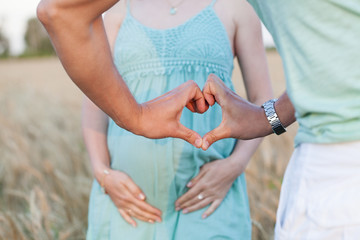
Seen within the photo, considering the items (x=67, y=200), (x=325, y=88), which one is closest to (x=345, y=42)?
(x=325, y=88)

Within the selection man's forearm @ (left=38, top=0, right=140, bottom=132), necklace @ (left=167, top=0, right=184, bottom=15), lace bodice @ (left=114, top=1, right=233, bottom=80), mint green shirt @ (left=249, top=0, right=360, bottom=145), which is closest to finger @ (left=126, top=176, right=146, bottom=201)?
lace bodice @ (left=114, top=1, right=233, bottom=80)

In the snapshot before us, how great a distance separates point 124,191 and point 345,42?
0.86m

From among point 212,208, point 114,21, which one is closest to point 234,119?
point 212,208

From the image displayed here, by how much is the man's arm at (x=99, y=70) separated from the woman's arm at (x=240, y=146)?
345 millimetres

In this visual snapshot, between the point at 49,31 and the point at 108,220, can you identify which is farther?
the point at 108,220

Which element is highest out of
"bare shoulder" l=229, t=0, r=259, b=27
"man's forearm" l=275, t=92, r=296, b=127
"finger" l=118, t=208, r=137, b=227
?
"bare shoulder" l=229, t=0, r=259, b=27

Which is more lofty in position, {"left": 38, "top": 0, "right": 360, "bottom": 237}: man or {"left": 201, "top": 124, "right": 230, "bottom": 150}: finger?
{"left": 38, "top": 0, "right": 360, "bottom": 237}: man

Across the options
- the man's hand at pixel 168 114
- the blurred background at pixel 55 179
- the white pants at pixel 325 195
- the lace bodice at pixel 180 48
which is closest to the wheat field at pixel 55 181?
the blurred background at pixel 55 179

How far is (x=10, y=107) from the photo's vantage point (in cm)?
457

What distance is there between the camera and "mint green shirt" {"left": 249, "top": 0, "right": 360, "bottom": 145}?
68 cm

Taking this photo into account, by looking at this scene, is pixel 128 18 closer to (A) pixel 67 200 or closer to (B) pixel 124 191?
(B) pixel 124 191

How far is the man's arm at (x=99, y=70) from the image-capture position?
70 centimetres

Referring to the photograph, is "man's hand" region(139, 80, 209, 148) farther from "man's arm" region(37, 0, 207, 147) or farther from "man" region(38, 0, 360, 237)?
"man" region(38, 0, 360, 237)

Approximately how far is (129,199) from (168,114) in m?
0.47
